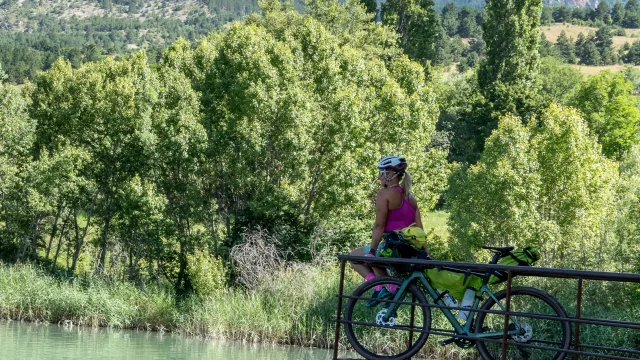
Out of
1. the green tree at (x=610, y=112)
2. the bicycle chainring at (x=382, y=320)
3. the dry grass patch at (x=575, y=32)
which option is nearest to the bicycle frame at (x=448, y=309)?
the bicycle chainring at (x=382, y=320)

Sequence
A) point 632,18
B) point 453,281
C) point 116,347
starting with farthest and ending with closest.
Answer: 1. point 632,18
2. point 116,347
3. point 453,281

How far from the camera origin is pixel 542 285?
2742 cm

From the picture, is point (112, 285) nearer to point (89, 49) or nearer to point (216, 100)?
point (216, 100)

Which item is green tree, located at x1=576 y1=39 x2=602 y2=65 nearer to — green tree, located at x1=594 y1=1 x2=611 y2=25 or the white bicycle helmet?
green tree, located at x1=594 y1=1 x2=611 y2=25

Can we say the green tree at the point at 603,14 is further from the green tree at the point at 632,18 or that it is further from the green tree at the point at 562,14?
the green tree at the point at 562,14

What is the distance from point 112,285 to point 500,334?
89.0 feet

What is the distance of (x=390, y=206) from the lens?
7.94 meters

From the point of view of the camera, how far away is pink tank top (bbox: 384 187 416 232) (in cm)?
796

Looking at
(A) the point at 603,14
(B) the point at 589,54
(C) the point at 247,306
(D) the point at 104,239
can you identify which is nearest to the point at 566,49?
(B) the point at 589,54

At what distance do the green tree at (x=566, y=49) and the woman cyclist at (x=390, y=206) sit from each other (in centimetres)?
11970

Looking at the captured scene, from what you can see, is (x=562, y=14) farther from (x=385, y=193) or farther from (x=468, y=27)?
(x=385, y=193)

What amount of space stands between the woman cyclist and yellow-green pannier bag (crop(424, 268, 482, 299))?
62cm

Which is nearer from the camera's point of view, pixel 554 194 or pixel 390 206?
pixel 390 206

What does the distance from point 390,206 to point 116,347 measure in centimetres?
1934
